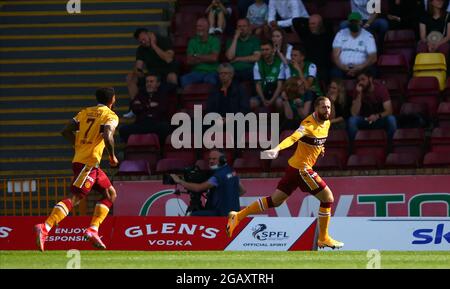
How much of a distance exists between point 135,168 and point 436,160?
548 cm

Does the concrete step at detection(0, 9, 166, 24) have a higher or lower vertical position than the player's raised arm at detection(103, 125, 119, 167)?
higher

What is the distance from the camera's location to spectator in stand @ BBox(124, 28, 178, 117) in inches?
1008

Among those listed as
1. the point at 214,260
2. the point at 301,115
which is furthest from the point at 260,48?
the point at 214,260

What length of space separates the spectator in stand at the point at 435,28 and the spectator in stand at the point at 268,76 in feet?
8.79

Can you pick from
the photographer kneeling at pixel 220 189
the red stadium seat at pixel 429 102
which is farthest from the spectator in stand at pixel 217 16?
the red stadium seat at pixel 429 102

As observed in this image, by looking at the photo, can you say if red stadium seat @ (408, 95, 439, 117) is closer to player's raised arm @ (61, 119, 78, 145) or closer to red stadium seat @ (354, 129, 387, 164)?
red stadium seat @ (354, 129, 387, 164)

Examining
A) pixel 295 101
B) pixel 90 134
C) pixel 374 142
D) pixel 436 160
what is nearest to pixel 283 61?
pixel 295 101

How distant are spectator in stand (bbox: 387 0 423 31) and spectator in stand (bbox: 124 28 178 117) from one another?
4.37 m

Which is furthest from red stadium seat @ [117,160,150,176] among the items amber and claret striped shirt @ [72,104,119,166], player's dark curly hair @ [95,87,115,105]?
player's dark curly hair @ [95,87,115,105]

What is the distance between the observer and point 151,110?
24.8 m

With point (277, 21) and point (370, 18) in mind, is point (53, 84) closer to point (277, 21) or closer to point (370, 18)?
point (277, 21)

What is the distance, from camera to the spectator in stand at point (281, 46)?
2453 centimetres

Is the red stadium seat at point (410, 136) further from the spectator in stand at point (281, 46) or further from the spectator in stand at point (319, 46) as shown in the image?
the spectator in stand at point (281, 46)

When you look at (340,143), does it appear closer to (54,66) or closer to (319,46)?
(319,46)
